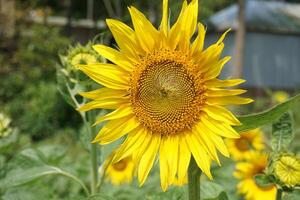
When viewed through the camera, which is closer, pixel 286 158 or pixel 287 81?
pixel 286 158

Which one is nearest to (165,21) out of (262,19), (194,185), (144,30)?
(144,30)

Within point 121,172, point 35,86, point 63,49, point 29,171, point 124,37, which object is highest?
point 124,37

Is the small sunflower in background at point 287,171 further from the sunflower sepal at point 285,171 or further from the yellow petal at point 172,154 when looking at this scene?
the yellow petal at point 172,154

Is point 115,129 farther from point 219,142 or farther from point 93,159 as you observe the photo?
point 93,159

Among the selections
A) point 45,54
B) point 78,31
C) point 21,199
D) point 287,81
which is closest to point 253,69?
point 287,81

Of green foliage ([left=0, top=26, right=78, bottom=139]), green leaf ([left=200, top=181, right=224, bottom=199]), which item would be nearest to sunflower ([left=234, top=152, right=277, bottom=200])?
green leaf ([left=200, top=181, right=224, bottom=199])

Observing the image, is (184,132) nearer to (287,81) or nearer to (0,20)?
(0,20)

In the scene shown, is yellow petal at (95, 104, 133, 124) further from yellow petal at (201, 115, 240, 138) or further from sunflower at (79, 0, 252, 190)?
yellow petal at (201, 115, 240, 138)
